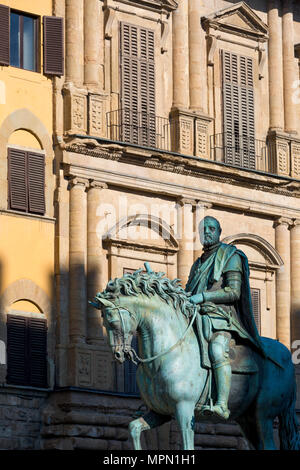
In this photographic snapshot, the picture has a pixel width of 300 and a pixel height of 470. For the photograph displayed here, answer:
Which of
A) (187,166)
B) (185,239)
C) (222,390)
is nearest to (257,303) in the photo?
(185,239)

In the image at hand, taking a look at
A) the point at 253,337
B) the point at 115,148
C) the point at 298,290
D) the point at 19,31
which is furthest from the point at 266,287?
the point at 253,337

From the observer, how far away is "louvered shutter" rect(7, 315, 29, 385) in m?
30.3

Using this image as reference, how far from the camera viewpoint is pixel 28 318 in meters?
30.8

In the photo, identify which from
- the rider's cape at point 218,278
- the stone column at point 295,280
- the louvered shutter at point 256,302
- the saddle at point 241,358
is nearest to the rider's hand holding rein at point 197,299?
the saddle at point 241,358

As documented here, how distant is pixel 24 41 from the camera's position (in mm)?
32188

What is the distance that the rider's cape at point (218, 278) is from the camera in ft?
64.0

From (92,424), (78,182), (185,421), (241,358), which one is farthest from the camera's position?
(78,182)

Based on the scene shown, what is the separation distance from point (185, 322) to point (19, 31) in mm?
14710

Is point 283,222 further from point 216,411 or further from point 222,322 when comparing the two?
point 216,411

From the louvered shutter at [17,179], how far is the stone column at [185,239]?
14.0 feet

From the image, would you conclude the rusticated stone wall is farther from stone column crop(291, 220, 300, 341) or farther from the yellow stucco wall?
stone column crop(291, 220, 300, 341)

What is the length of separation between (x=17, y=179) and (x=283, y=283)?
25.9 feet

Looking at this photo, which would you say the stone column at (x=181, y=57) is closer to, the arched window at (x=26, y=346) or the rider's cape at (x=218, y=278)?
the arched window at (x=26, y=346)

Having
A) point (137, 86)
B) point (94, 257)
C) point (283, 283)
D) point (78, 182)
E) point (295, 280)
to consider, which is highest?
point (137, 86)
